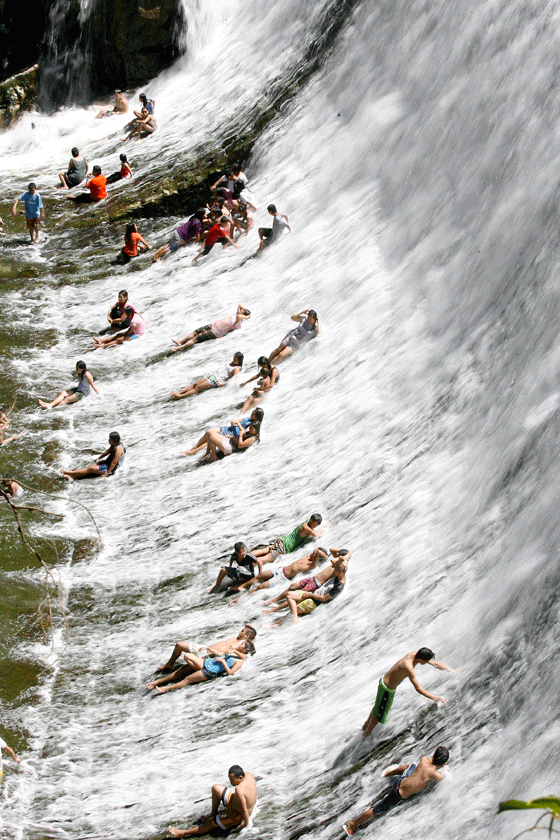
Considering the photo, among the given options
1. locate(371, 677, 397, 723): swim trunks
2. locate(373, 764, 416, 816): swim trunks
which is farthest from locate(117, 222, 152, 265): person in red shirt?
locate(373, 764, 416, 816): swim trunks

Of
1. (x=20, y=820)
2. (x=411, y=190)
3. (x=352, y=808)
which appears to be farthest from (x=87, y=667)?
(x=411, y=190)

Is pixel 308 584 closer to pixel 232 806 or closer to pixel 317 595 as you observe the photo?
pixel 317 595

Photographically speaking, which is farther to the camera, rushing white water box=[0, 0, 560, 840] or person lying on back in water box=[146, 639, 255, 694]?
person lying on back in water box=[146, 639, 255, 694]

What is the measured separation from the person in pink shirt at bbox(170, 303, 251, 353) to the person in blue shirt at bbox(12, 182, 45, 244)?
536 centimetres

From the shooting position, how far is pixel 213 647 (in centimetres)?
1037

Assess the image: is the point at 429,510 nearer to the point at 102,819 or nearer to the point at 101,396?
the point at 102,819

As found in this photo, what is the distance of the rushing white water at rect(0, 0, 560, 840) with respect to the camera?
863 centimetres

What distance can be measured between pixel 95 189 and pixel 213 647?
529 inches

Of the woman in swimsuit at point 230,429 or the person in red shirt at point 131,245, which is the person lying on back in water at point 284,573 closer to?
the woman in swimsuit at point 230,429

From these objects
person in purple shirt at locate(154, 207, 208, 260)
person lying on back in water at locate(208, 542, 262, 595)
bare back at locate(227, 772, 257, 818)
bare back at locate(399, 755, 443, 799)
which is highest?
person in purple shirt at locate(154, 207, 208, 260)

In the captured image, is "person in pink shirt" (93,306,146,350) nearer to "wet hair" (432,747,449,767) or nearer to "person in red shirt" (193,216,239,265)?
"person in red shirt" (193,216,239,265)

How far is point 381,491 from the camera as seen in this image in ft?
37.4

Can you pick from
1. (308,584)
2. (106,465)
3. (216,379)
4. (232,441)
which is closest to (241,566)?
(308,584)

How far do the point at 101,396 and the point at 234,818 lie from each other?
8744 mm
